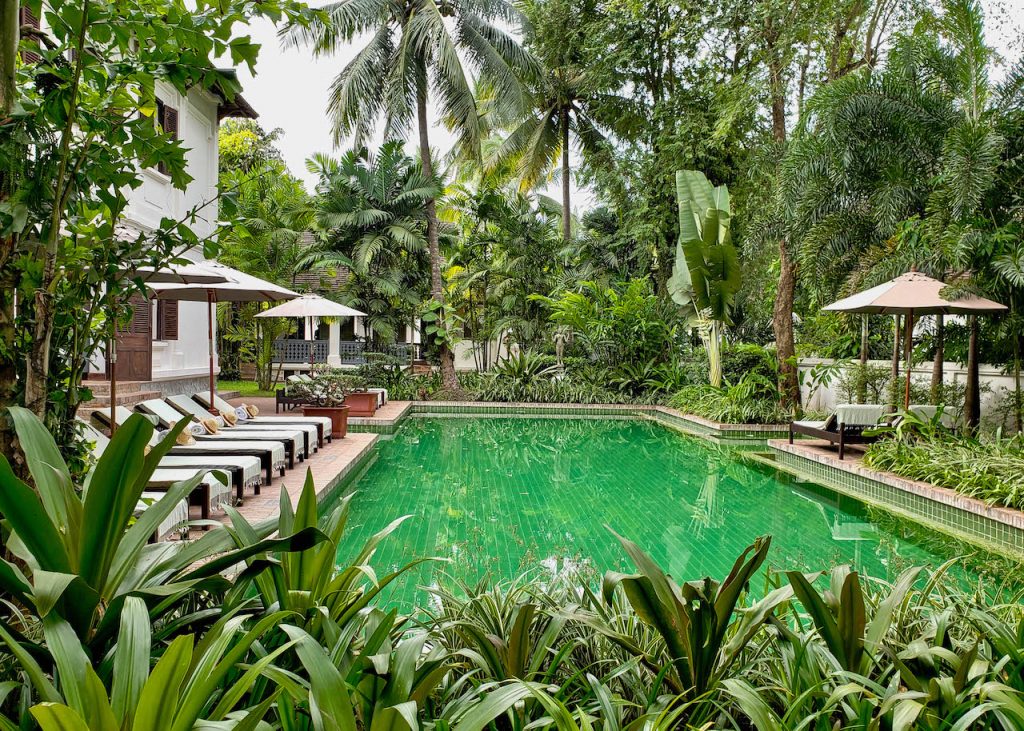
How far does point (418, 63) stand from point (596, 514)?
13.4m

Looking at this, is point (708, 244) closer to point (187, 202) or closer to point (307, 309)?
point (307, 309)

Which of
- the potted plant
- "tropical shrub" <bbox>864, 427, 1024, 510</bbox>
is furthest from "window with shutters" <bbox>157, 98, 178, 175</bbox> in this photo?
"tropical shrub" <bbox>864, 427, 1024, 510</bbox>

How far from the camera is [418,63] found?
56.9ft

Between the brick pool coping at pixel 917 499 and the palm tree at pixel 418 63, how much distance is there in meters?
10.9

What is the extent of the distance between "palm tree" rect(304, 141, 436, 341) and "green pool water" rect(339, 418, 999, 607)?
770 cm

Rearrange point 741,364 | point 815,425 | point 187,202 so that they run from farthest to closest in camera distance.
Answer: point 741,364 < point 187,202 < point 815,425

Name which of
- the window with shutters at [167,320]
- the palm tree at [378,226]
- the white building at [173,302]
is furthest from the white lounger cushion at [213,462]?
the palm tree at [378,226]

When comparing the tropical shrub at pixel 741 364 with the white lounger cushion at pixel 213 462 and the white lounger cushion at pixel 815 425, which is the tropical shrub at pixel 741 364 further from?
the white lounger cushion at pixel 213 462

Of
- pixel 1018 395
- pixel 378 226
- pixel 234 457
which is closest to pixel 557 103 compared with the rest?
pixel 378 226

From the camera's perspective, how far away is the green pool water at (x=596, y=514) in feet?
19.5

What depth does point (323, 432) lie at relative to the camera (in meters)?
10.9

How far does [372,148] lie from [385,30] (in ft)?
12.2

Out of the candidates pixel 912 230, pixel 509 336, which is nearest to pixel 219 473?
pixel 912 230

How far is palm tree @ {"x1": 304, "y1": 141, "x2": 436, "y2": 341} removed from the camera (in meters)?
19.3
